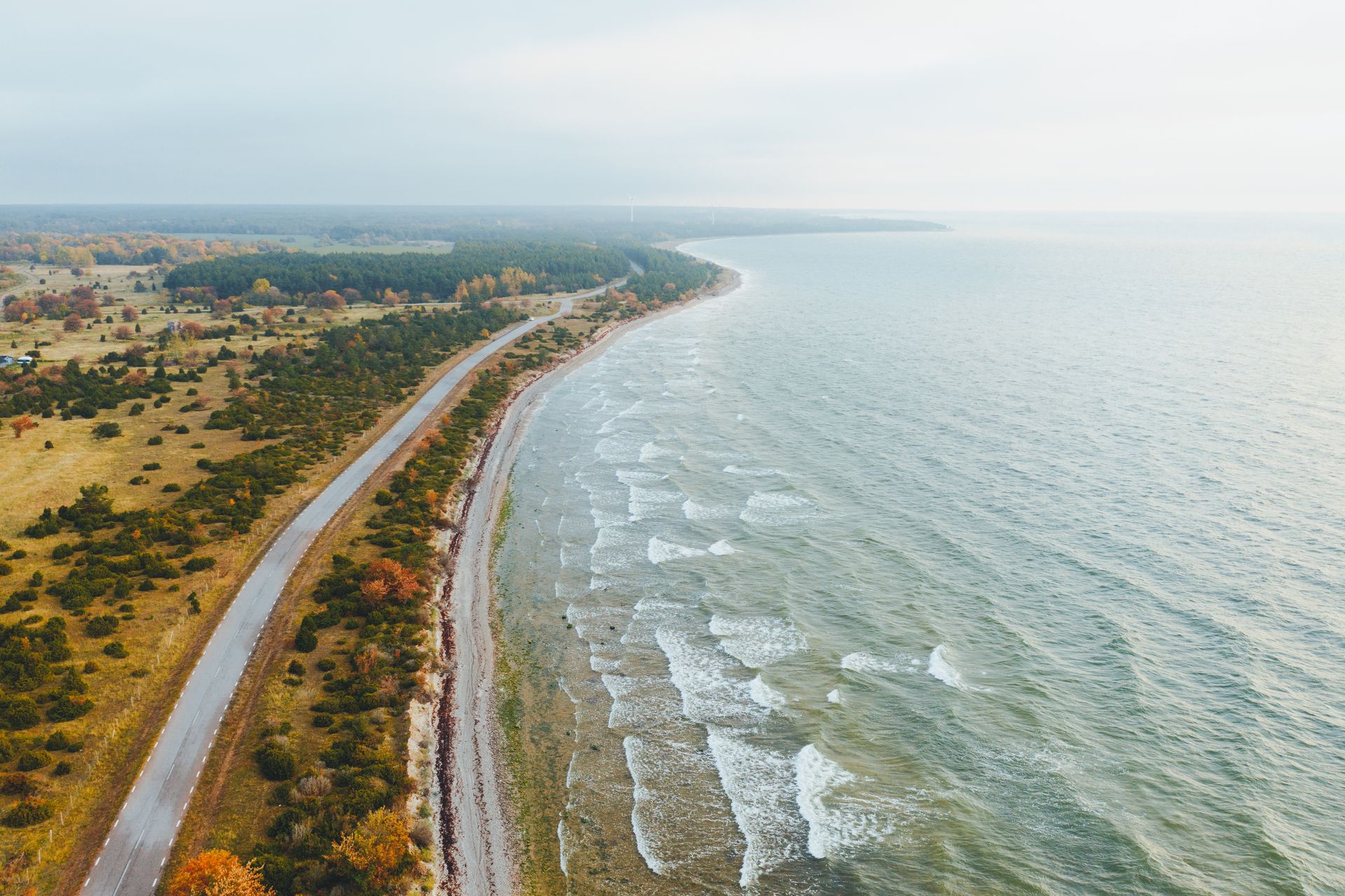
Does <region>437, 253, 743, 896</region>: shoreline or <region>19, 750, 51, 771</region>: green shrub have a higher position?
<region>19, 750, 51, 771</region>: green shrub

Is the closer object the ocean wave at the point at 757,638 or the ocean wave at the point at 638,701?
the ocean wave at the point at 638,701

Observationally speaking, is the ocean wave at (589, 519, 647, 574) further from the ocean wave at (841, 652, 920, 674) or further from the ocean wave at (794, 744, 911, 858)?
the ocean wave at (794, 744, 911, 858)

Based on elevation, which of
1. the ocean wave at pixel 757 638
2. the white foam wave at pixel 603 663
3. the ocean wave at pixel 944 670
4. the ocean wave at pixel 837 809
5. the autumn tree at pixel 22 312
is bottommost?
the ocean wave at pixel 837 809

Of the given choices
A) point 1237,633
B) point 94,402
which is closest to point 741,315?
point 94,402

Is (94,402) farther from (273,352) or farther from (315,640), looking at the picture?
(315,640)

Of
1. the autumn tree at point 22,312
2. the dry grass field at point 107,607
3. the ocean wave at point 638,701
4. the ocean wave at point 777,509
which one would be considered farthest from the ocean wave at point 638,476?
the autumn tree at point 22,312

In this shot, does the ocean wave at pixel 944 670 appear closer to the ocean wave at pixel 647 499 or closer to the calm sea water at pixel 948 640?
the calm sea water at pixel 948 640

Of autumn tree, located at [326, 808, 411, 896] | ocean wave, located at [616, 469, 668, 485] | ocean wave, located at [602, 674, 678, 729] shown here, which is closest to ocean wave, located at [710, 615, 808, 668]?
ocean wave, located at [602, 674, 678, 729]
